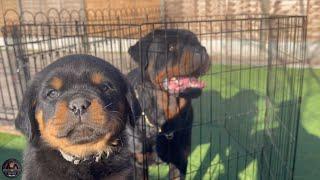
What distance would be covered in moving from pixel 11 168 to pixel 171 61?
197 cm

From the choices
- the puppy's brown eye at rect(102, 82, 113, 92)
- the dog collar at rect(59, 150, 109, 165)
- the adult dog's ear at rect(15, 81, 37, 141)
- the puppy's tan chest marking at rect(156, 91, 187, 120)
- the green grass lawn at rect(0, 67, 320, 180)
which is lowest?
the green grass lawn at rect(0, 67, 320, 180)

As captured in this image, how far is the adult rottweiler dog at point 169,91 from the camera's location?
3627 millimetres

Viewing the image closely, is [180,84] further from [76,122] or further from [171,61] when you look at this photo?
[76,122]

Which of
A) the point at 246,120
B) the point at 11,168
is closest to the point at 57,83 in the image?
the point at 11,168

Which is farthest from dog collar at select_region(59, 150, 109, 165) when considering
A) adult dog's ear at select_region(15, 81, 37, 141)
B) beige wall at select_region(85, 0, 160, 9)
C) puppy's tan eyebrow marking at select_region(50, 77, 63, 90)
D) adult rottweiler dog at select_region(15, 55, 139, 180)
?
beige wall at select_region(85, 0, 160, 9)

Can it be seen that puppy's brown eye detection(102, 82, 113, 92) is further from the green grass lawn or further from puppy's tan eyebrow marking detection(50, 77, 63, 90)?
the green grass lawn

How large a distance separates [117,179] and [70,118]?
0.49 m

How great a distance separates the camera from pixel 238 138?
4684 millimetres

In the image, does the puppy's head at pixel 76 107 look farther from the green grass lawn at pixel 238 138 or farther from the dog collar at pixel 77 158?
the green grass lawn at pixel 238 138

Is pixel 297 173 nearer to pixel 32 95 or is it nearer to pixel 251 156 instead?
pixel 251 156

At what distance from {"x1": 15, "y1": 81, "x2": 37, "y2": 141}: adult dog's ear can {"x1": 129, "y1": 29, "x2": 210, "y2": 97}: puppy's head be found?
1.48 m

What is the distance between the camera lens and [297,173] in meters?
3.79

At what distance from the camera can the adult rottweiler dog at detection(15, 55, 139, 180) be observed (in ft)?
6.77

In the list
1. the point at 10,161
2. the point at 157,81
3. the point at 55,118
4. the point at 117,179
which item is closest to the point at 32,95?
the point at 55,118
